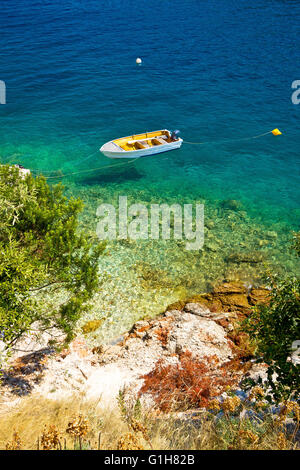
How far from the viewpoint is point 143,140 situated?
3434 cm

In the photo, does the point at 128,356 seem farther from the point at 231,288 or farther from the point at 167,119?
the point at 167,119

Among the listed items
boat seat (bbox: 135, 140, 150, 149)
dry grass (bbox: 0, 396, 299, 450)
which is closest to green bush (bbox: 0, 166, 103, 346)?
dry grass (bbox: 0, 396, 299, 450)

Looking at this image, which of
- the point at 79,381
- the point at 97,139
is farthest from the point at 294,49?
the point at 79,381

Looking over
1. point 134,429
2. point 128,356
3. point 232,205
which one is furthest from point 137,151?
point 134,429

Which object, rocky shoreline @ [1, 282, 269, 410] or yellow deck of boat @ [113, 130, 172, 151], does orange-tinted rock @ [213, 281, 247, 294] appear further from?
yellow deck of boat @ [113, 130, 172, 151]

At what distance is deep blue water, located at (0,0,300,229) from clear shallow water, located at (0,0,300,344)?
20 centimetres

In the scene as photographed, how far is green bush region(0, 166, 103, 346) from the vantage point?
1187 centimetres

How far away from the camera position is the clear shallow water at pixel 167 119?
23.8 meters

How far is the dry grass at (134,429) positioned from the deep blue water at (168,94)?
68.7ft

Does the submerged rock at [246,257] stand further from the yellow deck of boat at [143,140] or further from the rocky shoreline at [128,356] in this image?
the yellow deck of boat at [143,140]

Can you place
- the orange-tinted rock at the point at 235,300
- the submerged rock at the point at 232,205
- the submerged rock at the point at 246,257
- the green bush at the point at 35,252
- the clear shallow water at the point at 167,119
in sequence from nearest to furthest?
the green bush at the point at 35,252 → the orange-tinted rock at the point at 235,300 → the clear shallow water at the point at 167,119 → the submerged rock at the point at 246,257 → the submerged rock at the point at 232,205

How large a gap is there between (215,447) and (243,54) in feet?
207

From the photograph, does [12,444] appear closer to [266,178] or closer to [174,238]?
[174,238]

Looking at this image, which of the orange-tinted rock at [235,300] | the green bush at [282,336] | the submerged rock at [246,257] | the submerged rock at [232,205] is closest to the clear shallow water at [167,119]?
the submerged rock at [246,257]
